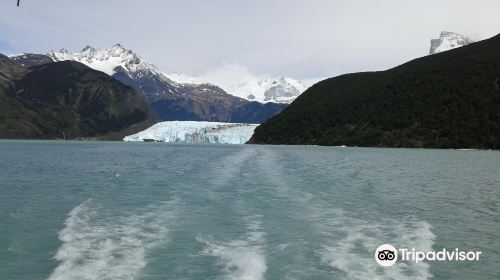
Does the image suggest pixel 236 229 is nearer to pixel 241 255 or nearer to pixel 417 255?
pixel 241 255

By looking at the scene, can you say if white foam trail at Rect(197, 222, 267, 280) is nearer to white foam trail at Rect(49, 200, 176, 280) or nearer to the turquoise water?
the turquoise water

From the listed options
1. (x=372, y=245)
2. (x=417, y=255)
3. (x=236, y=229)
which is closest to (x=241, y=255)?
(x=236, y=229)

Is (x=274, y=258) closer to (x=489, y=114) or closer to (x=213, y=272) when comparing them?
(x=213, y=272)

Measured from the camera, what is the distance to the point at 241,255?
71.1 ft

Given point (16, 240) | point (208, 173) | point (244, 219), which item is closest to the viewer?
point (16, 240)

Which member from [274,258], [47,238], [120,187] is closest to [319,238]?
[274,258]

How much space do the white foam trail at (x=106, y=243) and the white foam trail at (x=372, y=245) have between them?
318 inches

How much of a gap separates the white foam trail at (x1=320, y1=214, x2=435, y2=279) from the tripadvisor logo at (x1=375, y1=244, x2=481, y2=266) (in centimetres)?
34

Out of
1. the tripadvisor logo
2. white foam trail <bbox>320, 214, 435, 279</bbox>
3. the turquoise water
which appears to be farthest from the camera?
the tripadvisor logo

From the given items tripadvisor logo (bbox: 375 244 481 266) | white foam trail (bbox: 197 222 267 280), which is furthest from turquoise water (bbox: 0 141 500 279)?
tripadvisor logo (bbox: 375 244 481 266)

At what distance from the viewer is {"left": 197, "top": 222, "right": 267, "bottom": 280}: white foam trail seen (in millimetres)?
19211

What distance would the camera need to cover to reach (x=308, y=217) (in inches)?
1223

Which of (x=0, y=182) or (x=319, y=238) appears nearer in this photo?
(x=319, y=238)

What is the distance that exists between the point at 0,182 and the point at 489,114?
18781 cm
